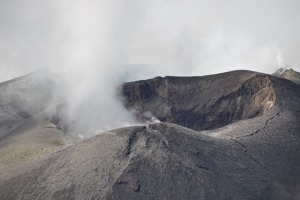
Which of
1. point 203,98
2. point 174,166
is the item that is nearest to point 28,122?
point 203,98

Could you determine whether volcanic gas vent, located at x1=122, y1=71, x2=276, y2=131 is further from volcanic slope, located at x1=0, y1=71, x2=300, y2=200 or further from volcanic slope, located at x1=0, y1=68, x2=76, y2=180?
volcanic slope, located at x1=0, y1=68, x2=76, y2=180

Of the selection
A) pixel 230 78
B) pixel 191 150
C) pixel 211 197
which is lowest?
pixel 211 197

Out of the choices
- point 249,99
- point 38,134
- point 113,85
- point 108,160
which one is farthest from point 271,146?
point 113,85

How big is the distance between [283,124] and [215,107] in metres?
28.7

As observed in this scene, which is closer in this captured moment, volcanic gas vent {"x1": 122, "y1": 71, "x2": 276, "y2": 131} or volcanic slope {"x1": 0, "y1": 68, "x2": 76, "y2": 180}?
volcanic slope {"x1": 0, "y1": 68, "x2": 76, "y2": 180}

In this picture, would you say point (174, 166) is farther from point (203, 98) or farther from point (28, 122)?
point (28, 122)

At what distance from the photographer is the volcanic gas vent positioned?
268ft

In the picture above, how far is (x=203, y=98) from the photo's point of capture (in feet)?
309

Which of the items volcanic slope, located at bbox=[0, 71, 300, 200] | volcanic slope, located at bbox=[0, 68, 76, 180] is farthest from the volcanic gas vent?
volcanic slope, located at bbox=[0, 68, 76, 180]

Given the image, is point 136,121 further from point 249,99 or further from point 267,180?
point 267,180

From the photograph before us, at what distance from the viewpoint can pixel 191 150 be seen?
52688mm

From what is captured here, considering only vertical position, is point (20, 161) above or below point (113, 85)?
below

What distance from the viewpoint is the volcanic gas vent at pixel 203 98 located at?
81625 millimetres

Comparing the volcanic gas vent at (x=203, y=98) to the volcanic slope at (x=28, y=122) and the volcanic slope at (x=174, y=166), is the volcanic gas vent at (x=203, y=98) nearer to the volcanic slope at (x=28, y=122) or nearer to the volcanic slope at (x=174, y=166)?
the volcanic slope at (x=174, y=166)
